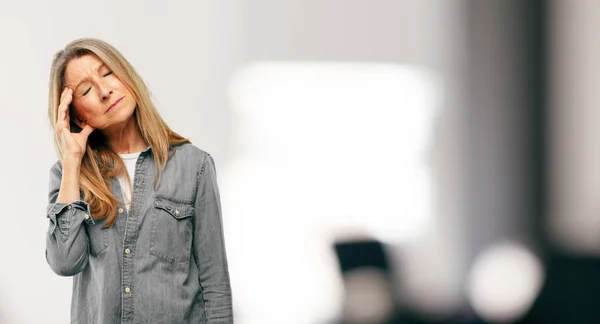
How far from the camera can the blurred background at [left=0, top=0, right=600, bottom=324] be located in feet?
7.04

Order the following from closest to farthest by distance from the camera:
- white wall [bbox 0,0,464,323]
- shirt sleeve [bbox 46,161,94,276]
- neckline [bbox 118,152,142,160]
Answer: shirt sleeve [bbox 46,161,94,276], neckline [bbox 118,152,142,160], white wall [bbox 0,0,464,323]

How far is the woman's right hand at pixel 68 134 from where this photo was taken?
1377 mm

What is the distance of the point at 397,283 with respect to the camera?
2.25m

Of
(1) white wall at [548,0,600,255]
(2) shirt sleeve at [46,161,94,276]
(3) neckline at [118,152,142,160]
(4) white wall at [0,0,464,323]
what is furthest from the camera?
(4) white wall at [0,0,464,323]

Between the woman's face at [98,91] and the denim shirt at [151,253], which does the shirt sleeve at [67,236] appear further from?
the woman's face at [98,91]

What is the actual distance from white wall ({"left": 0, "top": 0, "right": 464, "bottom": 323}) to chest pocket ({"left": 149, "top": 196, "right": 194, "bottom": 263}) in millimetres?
767

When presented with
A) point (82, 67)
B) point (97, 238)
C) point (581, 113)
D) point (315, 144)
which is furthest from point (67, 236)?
point (581, 113)

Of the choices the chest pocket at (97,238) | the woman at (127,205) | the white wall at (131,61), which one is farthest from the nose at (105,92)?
the white wall at (131,61)

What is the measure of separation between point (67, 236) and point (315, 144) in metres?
1.07

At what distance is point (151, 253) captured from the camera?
4.53 ft

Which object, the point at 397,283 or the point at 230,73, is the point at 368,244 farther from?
the point at 230,73

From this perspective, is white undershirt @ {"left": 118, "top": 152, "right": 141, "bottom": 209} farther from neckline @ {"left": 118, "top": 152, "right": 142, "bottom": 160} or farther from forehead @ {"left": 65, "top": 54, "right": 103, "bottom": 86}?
forehead @ {"left": 65, "top": 54, "right": 103, "bottom": 86}

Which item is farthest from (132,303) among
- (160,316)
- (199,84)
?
(199,84)

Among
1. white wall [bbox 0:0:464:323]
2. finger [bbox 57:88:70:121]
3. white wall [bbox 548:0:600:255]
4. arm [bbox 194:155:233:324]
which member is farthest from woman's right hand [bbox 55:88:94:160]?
white wall [bbox 548:0:600:255]
